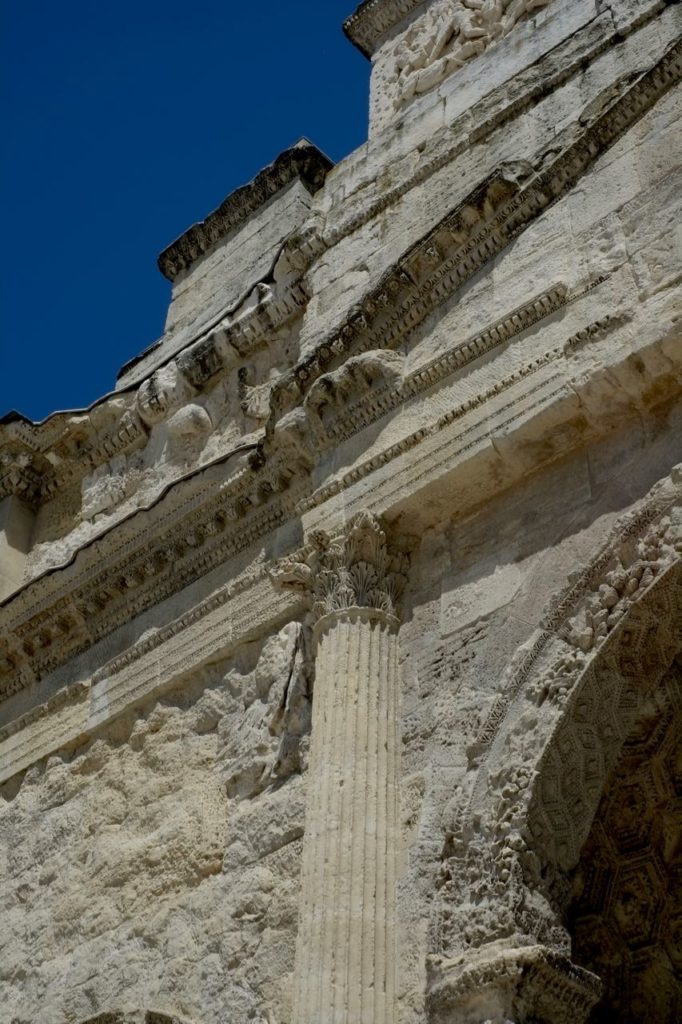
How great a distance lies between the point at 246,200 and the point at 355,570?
4.82 meters

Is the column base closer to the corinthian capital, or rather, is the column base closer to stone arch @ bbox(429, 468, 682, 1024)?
stone arch @ bbox(429, 468, 682, 1024)

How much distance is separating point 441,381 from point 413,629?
1256 millimetres

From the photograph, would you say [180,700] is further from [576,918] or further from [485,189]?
[485,189]

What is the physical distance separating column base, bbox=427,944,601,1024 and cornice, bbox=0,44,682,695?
2365 millimetres

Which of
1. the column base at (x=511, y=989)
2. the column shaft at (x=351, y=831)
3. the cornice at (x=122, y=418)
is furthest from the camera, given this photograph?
the cornice at (x=122, y=418)

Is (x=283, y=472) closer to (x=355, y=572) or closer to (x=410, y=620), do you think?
(x=355, y=572)

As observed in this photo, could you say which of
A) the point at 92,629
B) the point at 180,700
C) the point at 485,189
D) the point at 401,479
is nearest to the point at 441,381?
the point at 401,479

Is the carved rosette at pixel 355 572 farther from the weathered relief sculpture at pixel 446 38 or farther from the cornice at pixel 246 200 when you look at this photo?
the cornice at pixel 246 200

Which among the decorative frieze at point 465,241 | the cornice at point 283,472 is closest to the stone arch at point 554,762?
the cornice at point 283,472

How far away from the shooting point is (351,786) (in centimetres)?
541

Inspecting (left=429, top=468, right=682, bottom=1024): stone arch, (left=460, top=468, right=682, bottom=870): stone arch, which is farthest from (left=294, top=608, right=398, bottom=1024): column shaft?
(left=460, top=468, right=682, bottom=870): stone arch

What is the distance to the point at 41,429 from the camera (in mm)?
9695

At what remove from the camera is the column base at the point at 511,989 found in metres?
4.46

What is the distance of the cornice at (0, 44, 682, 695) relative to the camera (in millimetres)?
6488
